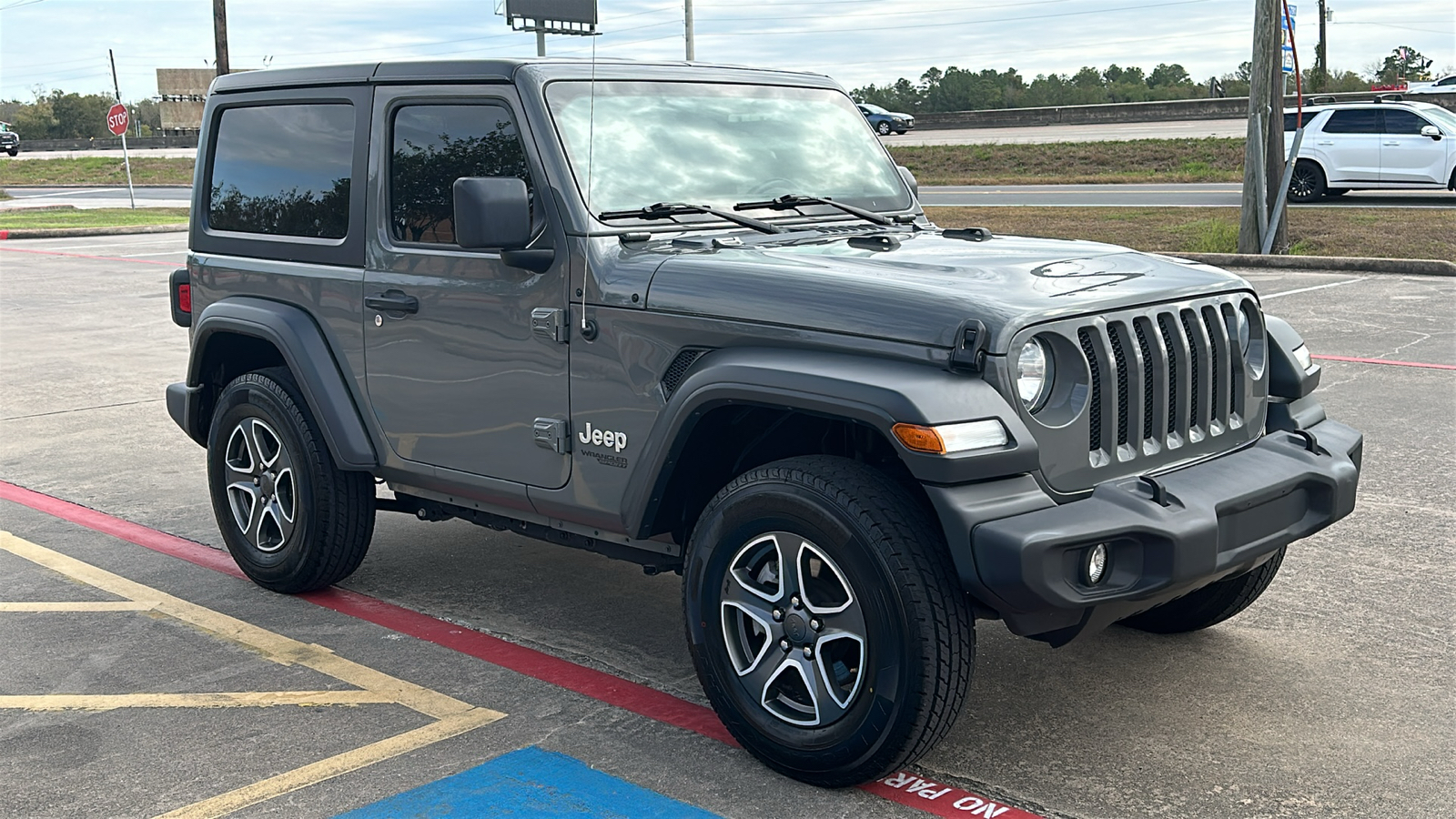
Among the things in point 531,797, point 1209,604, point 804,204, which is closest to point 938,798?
point 531,797

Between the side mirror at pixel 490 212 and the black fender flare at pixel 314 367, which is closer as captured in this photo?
the side mirror at pixel 490 212

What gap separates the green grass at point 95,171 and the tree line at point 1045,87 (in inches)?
1080

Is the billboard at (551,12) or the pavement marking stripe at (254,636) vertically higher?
the billboard at (551,12)

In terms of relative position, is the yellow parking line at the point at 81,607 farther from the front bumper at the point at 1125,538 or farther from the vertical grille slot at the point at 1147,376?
the vertical grille slot at the point at 1147,376

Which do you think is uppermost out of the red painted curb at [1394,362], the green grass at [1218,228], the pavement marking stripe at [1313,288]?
the green grass at [1218,228]

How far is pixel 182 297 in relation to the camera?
6059 mm

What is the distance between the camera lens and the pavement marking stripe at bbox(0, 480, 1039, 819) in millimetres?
A: 4215

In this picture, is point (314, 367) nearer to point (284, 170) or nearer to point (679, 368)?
point (284, 170)

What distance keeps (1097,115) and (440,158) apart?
4617 cm

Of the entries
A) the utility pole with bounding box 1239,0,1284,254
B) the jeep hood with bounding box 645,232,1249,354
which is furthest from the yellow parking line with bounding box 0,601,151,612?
the utility pole with bounding box 1239,0,1284,254

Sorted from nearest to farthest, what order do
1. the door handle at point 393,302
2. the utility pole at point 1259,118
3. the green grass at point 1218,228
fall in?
the door handle at point 393,302 < the utility pole at point 1259,118 < the green grass at point 1218,228

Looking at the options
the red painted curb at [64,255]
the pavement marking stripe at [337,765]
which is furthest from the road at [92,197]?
the pavement marking stripe at [337,765]

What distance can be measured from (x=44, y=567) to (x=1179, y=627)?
4.52 meters

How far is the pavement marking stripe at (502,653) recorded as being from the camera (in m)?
4.21
